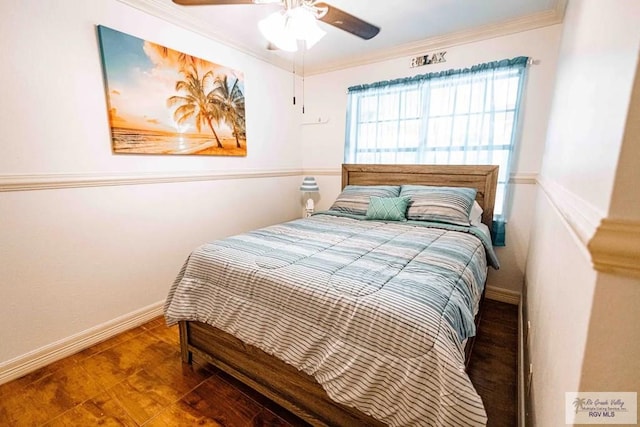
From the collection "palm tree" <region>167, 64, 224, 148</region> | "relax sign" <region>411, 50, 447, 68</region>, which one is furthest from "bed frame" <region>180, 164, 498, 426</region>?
"relax sign" <region>411, 50, 447, 68</region>

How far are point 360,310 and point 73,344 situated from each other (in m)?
2.02

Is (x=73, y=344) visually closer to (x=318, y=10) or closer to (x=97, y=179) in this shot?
(x=97, y=179)

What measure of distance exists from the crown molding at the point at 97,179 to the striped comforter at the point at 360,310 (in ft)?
2.99


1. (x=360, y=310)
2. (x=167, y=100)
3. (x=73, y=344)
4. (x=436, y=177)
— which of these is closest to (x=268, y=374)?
(x=360, y=310)

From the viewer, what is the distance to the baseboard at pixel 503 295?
253 cm

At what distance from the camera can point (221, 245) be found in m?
1.73

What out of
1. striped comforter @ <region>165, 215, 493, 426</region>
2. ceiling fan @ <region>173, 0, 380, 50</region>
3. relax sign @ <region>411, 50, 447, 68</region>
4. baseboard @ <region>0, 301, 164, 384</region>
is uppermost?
relax sign @ <region>411, 50, 447, 68</region>

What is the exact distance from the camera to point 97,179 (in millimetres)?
1892

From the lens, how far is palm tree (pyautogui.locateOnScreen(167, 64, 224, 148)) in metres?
2.28

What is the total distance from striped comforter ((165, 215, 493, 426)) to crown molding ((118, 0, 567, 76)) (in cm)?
180

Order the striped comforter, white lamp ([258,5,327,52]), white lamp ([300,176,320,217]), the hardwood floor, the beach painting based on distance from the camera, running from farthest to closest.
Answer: white lamp ([300,176,320,217]) → the beach painting → white lamp ([258,5,327,52]) → the hardwood floor → the striped comforter

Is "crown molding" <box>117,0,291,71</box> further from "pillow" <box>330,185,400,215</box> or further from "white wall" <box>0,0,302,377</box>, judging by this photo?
"pillow" <box>330,185,400,215</box>

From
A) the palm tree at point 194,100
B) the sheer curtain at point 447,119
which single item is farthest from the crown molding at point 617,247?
the palm tree at point 194,100

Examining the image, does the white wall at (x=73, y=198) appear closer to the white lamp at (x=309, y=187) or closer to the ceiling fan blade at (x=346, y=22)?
the white lamp at (x=309, y=187)
